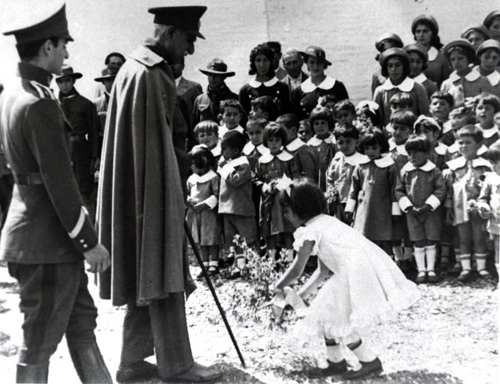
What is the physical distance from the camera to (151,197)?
3488 millimetres

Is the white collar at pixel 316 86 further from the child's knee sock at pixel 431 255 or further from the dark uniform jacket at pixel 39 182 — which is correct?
the dark uniform jacket at pixel 39 182

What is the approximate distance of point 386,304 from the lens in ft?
11.8

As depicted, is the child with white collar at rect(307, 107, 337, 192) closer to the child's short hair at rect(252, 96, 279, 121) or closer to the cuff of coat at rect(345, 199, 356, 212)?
the cuff of coat at rect(345, 199, 356, 212)

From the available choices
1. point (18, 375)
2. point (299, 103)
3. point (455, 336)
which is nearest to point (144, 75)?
point (18, 375)

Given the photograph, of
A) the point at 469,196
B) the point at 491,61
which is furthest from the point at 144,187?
the point at 491,61

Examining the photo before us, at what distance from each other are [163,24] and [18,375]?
79.6 inches

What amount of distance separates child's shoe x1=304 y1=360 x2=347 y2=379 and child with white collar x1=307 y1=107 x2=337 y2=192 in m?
2.72

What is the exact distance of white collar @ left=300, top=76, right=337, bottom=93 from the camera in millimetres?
6863

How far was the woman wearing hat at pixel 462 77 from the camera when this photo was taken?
6312 mm

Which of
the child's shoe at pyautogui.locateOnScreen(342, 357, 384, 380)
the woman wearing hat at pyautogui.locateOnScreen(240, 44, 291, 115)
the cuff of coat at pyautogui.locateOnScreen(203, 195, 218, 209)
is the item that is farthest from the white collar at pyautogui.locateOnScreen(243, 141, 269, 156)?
the child's shoe at pyautogui.locateOnScreen(342, 357, 384, 380)

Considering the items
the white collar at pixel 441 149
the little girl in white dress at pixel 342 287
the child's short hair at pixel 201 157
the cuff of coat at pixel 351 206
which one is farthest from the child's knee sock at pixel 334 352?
the child's short hair at pixel 201 157

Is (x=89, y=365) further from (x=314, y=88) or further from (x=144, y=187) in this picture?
(x=314, y=88)

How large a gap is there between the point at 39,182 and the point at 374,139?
3.54 m

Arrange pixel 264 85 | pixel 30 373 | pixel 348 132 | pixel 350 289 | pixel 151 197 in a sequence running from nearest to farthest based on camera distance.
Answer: pixel 30 373
pixel 151 197
pixel 350 289
pixel 348 132
pixel 264 85
